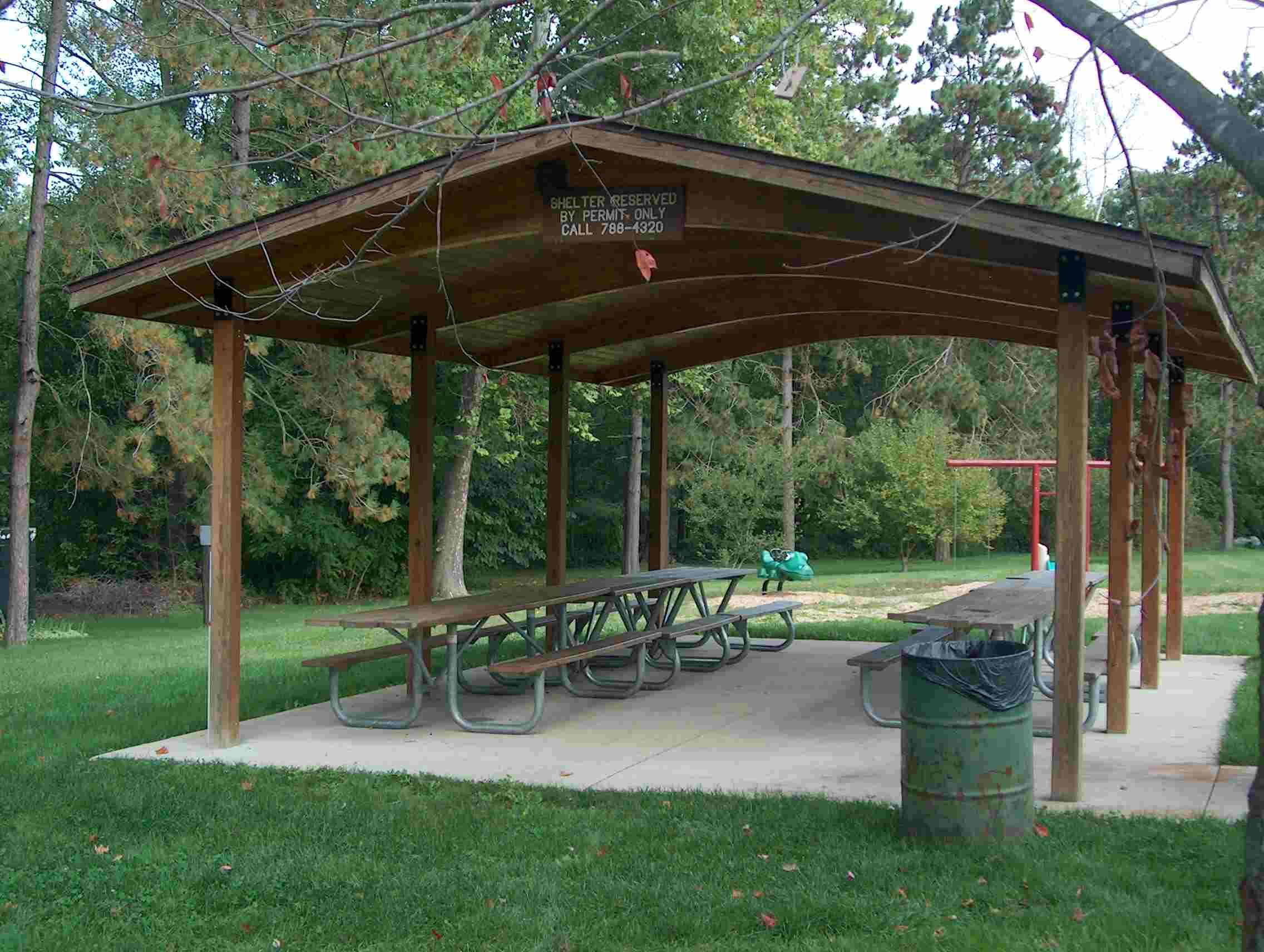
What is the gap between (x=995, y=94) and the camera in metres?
26.2

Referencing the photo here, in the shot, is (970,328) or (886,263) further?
(970,328)

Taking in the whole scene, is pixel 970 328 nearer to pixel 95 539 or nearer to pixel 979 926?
pixel 979 926

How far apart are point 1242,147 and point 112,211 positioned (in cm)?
1590

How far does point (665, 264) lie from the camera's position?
7.83m

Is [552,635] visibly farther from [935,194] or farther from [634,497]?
[634,497]

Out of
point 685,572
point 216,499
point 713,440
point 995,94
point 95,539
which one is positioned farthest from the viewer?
point 713,440

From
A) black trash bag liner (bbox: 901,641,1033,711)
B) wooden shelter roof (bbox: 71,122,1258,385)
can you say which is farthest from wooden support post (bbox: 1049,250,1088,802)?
black trash bag liner (bbox: 901,641,1033,711)

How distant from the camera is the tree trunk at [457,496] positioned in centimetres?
2331

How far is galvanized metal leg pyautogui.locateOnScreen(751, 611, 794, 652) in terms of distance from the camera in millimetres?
12031

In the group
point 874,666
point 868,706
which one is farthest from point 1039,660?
point 874,666

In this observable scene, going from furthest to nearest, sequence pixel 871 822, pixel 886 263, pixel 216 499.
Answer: pixel 216 499 → pixel 886 263 → pixel 871 822

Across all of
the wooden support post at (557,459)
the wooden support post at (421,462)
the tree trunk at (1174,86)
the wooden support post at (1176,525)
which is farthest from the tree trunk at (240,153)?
the tree trunk at (1174,86)

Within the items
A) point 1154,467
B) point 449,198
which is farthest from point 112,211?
point 1154,467

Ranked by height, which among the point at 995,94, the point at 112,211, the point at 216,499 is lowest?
the point at 216,499
